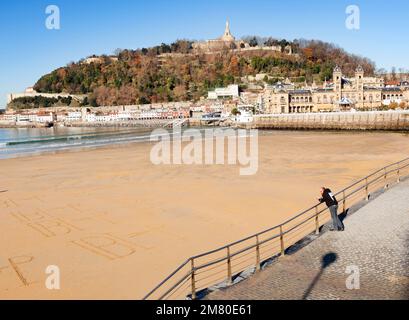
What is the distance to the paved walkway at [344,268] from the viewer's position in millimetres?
6418

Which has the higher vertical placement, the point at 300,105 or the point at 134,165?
the point at 300,105

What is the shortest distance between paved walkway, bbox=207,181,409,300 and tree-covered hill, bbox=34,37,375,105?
123 m

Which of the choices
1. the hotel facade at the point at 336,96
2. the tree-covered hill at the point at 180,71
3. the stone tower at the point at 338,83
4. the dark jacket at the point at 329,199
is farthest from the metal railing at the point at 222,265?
the tree-covered hill at the point at 180,71

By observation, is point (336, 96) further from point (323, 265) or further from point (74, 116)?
point (323, 265)

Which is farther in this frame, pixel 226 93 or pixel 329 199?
pixel 226 93

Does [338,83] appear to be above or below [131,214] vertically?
above

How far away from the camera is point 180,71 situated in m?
155

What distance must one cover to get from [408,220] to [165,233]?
635 cm

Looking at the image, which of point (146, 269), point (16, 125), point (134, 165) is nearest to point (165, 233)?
point (146, 269)

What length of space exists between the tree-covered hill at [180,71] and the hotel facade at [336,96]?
124 feet

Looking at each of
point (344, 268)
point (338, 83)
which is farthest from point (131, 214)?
point (338, 83)

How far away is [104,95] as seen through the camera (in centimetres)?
14900

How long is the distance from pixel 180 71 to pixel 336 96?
262 ft
